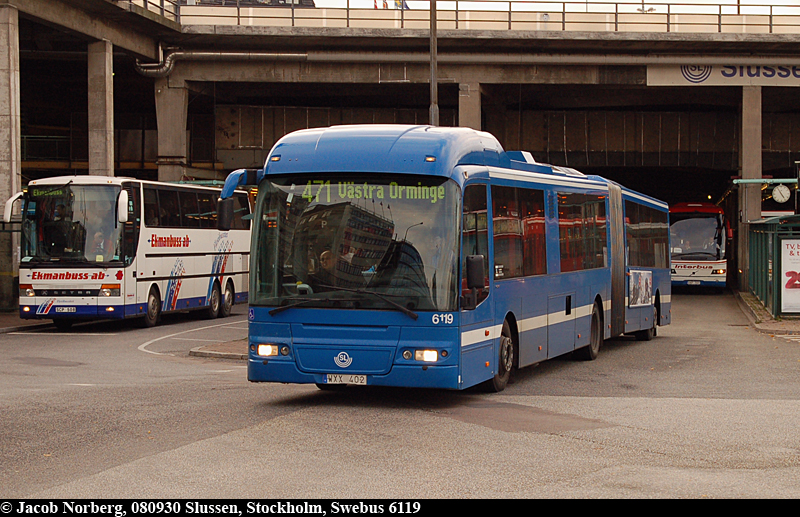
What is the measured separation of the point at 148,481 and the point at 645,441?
445 centimetres

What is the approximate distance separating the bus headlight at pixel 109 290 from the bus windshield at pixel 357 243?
44.6ft

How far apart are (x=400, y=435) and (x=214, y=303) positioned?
68.6 feet

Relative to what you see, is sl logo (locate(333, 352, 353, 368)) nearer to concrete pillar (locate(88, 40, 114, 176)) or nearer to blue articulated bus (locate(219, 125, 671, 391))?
blue articulated bus (locate(219, 125, 671, 391))

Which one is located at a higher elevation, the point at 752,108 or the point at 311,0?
the point at 311,0

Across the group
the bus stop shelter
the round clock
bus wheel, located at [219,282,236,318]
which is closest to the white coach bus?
bus wheel, located at [219,282,236,318]

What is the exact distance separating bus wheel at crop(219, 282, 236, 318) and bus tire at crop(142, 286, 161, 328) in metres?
3.85

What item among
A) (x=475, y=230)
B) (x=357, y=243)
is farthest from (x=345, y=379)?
(x=475, y=230)

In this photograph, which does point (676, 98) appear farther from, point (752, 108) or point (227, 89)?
point (227, 89)

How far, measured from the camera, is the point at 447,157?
38.1 feet

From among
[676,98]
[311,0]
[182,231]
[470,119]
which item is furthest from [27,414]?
[676,98]

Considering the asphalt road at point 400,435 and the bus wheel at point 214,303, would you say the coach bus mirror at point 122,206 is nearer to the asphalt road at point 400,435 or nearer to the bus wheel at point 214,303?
the bus wheel at point 214,303

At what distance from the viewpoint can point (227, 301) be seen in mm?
30984
